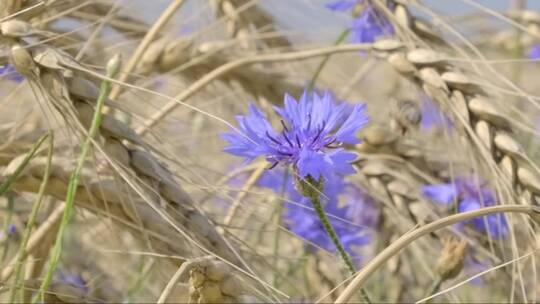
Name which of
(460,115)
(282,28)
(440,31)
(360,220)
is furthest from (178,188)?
(282,28)

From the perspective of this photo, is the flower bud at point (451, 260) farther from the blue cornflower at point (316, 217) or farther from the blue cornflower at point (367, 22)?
the blue cornflower at point (367, 22)

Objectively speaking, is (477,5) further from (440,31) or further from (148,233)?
(148,233)

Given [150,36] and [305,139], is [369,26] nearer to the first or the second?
[150,36]

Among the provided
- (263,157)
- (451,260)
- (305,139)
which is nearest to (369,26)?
(263,157)

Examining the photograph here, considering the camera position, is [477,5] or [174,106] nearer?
[477,5]

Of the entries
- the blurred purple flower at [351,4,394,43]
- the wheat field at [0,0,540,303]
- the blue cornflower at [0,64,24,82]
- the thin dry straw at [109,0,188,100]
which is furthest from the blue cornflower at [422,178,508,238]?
the blue cornflower at [0,64,24,82]

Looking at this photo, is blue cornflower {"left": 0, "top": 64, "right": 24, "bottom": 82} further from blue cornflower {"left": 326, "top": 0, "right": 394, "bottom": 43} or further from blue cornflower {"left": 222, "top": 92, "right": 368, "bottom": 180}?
blue cornflower {"left": 326, "top": 0, "right": 394, "bottom": 43}

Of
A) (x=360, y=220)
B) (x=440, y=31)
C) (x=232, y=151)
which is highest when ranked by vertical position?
(x=440, y=31)

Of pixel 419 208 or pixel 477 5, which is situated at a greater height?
pixel 477 5
